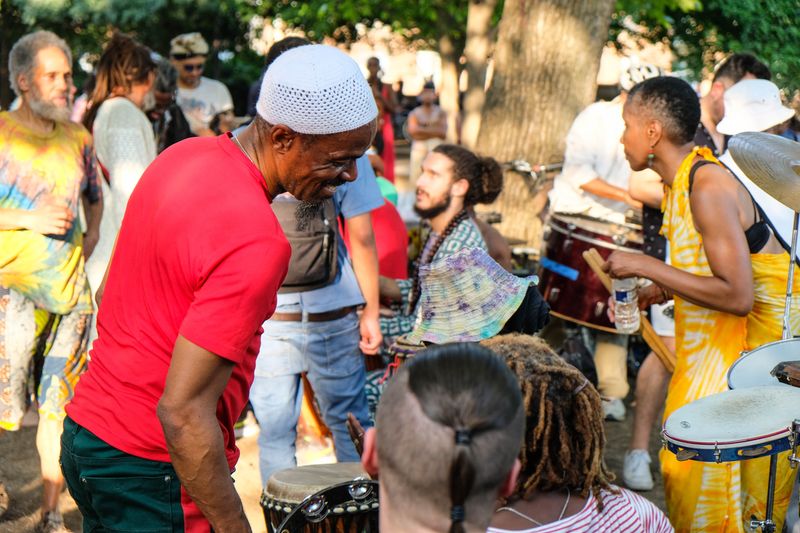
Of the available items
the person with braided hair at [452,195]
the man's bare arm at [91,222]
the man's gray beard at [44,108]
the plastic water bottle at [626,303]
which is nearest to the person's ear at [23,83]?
the man's gray beard at [44,108]

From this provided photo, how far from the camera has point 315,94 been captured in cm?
218

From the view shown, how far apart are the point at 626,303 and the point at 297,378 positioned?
144 cm

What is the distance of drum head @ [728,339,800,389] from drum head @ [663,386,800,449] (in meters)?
0.15

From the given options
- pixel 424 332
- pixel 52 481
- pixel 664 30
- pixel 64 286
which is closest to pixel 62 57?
pixel 64 286

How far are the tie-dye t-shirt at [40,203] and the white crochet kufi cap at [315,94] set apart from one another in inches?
88.4

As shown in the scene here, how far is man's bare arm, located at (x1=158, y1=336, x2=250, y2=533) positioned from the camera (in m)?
2.07

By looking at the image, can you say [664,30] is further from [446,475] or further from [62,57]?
[446,475]

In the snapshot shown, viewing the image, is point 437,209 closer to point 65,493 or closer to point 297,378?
point 297,378

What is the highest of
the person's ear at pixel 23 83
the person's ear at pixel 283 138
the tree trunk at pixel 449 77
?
the person's ear at pixel 283 138

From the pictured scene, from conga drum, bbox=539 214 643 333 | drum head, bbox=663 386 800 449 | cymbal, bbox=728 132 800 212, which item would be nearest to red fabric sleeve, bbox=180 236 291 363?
drum head, bbox=663 386 800 449

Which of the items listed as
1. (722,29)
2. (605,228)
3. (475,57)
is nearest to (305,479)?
(605,228)

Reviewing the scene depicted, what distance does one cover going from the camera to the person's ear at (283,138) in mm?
2240

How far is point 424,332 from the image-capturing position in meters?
3.15

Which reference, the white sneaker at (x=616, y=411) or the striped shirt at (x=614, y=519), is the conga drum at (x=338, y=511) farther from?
the white sneaker at (x=616, y=411)
